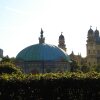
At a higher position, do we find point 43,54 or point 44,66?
point 43,54

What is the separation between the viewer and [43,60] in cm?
7244

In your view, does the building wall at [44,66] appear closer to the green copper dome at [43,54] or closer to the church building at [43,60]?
the church building at [43,60]

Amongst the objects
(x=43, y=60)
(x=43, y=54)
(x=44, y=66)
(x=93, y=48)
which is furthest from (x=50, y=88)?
(x=93, y=48)

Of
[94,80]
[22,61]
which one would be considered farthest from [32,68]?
[94,80]

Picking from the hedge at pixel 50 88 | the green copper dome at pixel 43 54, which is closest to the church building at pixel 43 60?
the green copper dome at pixel 43 54

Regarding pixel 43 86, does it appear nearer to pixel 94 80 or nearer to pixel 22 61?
pixel 94 80

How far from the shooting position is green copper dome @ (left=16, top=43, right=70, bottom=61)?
72688 millimetres

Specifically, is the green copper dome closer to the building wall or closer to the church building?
the church building

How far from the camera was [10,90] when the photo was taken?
2122cm

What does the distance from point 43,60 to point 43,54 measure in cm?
148

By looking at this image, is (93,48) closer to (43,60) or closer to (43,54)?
(43,54)

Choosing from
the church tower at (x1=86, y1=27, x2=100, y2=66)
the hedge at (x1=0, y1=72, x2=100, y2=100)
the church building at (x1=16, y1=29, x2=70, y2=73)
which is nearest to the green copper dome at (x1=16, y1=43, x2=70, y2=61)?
the church building at (x1=16, y1=29, x2=70, y2=73)

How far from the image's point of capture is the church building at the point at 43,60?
7147 centimetres

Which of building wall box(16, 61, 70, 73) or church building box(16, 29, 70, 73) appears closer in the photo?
building wall box(16, 61, 70, 73)
